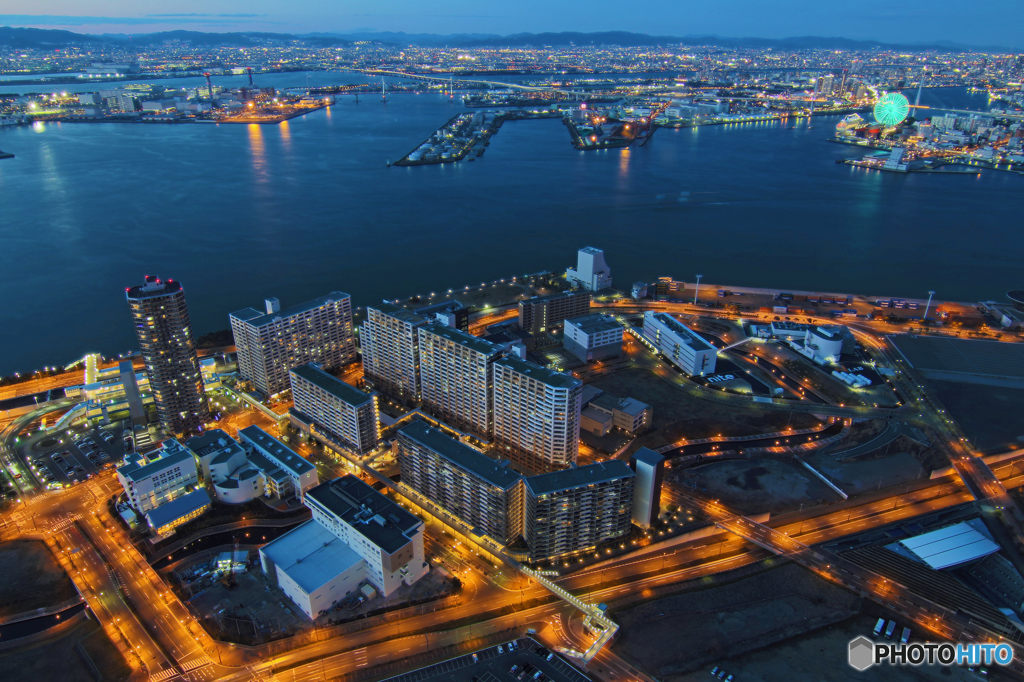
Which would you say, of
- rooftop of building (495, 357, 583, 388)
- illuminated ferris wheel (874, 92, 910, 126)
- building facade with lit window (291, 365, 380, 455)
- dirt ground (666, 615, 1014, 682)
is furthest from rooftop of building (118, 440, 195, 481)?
illuminated ferris wheel (874, 92, 910, 126)

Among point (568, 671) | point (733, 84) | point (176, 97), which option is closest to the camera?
point (568, 671)

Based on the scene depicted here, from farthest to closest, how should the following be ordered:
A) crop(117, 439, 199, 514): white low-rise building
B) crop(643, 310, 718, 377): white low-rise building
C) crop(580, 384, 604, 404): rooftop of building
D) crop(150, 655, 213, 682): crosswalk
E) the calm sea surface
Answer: the calm sea surface, crop(643, 310, 718, 377): white low-rise building, crop(580, 384, 604, 404): rooftop of building, crop(117, 439, 199, 514): white low-rise building, crop(150, 655, 213, 682): crosswalk

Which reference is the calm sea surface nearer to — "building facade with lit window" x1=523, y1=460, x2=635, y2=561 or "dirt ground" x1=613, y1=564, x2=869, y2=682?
"building facade with lit window" x1=523, y1=460, x2=635, y2=561

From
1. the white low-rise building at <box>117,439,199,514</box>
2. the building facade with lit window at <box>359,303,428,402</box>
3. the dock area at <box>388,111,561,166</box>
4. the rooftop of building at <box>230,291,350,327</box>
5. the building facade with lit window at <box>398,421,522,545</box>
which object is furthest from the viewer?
the dock area at <box>388,111,561,166</box>

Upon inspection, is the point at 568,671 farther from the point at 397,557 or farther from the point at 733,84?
the point at 733,84

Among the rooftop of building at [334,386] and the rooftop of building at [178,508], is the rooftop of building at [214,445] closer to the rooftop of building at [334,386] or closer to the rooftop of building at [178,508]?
the rooftop of building at [178,508]

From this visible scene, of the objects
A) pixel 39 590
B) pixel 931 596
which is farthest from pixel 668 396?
pixel 39 590
